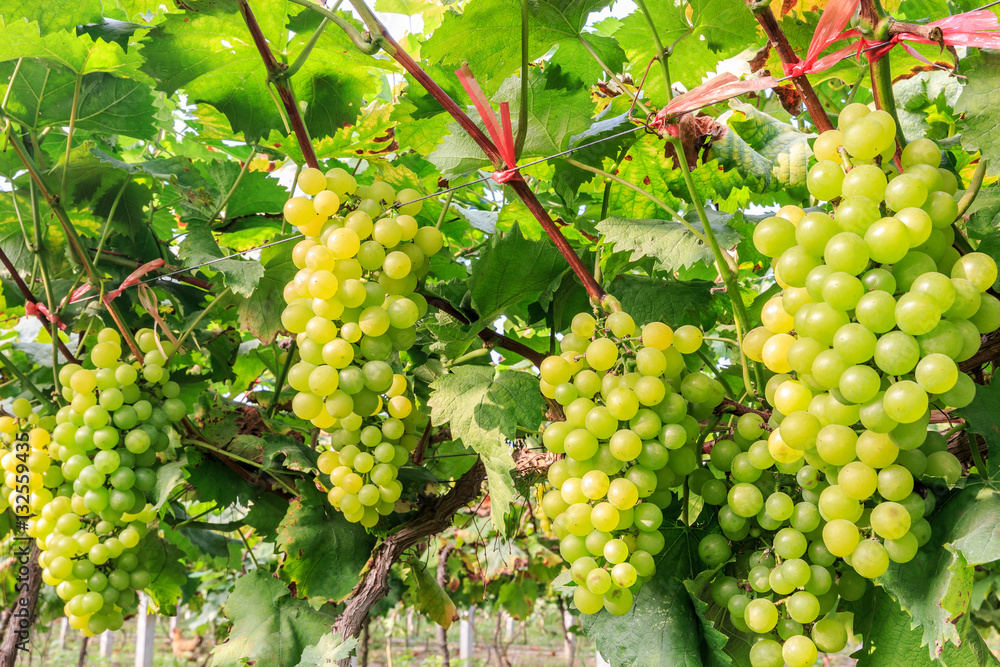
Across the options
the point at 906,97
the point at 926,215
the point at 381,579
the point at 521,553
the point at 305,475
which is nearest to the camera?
the point at 926,215

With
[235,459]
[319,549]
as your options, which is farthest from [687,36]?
[235,459]

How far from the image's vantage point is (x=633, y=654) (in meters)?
0.77

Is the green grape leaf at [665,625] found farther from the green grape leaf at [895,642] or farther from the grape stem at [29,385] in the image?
the grape stem at [29,385]

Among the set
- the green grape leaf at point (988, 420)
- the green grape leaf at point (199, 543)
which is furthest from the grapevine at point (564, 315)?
the green grape leaf at point (199, 543)

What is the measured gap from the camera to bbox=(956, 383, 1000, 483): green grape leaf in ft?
2.18

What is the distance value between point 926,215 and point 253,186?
1.31m

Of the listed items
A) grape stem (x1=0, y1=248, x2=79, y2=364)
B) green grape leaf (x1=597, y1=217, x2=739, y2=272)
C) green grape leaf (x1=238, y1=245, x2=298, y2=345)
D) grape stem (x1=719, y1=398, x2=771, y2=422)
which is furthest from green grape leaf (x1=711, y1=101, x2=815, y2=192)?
grape stem (x1=0, y1=248, x2=79, y2=364)

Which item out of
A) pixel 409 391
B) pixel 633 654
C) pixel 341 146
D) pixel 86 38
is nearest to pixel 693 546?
pixel 633 654

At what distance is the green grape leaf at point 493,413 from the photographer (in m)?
0.86

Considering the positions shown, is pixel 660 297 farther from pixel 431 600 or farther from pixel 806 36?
pixel 431 600

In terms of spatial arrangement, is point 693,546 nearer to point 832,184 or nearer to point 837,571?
point 837,571

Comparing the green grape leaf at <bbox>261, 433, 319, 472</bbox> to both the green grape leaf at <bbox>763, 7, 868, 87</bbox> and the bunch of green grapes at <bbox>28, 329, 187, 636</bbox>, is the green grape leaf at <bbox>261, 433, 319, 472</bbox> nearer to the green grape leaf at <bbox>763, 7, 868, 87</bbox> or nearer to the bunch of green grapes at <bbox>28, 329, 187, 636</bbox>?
the bunch of green grapes at <bbox>28, 329, 187, 636</bbox>

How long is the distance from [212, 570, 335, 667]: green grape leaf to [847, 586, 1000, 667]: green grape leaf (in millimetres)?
906

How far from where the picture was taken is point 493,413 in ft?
2.92
